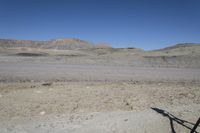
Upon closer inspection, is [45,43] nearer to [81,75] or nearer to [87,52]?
[87,52]

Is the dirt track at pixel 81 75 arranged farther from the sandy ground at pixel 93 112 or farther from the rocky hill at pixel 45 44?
the rocky hill at pixel 45 44

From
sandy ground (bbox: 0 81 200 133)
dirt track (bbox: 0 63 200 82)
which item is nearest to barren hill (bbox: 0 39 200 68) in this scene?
dirt track (bbox: 0 63 200 82)

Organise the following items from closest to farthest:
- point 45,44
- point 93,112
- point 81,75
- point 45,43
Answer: point 93,112
point 81,75
point 45,44
point 45,43

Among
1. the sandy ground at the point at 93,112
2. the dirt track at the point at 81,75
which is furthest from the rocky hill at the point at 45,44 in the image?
the sandy ground at the point at 93,112

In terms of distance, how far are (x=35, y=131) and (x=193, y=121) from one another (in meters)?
4.35

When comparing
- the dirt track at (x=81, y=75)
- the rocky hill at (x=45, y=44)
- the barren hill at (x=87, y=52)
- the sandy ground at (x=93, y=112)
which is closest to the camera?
the sandy ground at (x=93, y=112)

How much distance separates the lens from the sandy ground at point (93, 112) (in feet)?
16.9

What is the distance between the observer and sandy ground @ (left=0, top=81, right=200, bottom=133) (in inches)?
203

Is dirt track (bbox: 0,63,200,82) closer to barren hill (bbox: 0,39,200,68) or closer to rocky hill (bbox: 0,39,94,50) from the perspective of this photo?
barren hill (bbox: 0,39,200,68)

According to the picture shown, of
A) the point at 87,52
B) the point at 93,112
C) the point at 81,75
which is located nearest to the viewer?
the point at 93,112

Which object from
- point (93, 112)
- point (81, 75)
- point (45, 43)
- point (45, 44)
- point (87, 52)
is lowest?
point (93, 112)

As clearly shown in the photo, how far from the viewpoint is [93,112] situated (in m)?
6.39

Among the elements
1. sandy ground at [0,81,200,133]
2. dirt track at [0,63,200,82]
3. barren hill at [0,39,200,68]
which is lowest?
sandy ground at [0,81,200,133]

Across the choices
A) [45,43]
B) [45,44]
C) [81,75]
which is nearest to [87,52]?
[81,75]
